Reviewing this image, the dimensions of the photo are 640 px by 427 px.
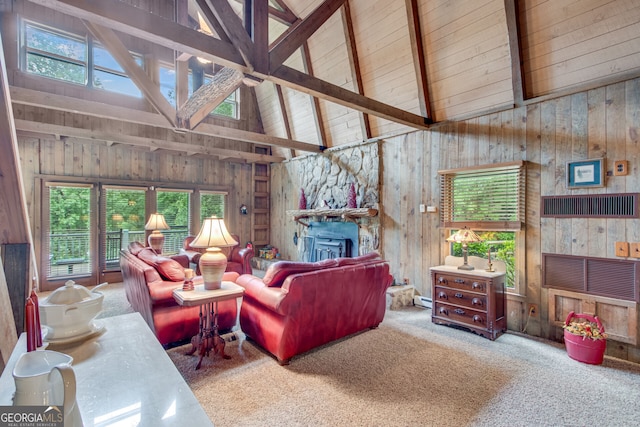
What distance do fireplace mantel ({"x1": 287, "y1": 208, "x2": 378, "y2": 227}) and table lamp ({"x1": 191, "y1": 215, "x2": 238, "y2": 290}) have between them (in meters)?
2.95

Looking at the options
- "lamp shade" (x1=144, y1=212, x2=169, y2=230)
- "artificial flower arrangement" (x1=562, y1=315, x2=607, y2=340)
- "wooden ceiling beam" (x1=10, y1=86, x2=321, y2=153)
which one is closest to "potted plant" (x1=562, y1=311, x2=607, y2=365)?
"artificial flower arrangement" (x1=562, y1=315, x2=607, y2=340)

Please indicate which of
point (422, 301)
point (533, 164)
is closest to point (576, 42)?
point (533, 164)

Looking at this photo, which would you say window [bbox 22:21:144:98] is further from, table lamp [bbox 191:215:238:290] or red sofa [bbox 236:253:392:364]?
red sofa [bbox 236:253:392:364]

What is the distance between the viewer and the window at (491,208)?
3.81 metres

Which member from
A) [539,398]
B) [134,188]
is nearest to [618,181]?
[539,398]

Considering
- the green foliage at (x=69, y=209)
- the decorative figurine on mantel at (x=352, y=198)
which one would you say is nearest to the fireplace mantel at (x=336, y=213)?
the decorative figurine on mantel at (x=352, y=198)

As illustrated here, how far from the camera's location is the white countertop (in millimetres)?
829

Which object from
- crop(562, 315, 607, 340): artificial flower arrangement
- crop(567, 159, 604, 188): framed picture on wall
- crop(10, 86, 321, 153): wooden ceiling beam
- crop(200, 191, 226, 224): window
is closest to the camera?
crop(562, 315, 607, 340): artificial flower arrangement

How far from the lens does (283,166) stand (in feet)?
25.9

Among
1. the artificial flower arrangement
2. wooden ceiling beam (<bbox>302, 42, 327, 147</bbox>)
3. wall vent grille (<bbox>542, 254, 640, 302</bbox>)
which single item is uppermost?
wooden ceiling beam (<bbox>302, 42, 327, 147</bbox>)

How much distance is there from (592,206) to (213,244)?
3925mm

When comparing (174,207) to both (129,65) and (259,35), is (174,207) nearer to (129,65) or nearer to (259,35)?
(129,65)

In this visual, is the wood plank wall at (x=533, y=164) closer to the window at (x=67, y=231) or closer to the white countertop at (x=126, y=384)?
the white countertop at (x=126, y=384)

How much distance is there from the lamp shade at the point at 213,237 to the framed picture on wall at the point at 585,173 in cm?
366
